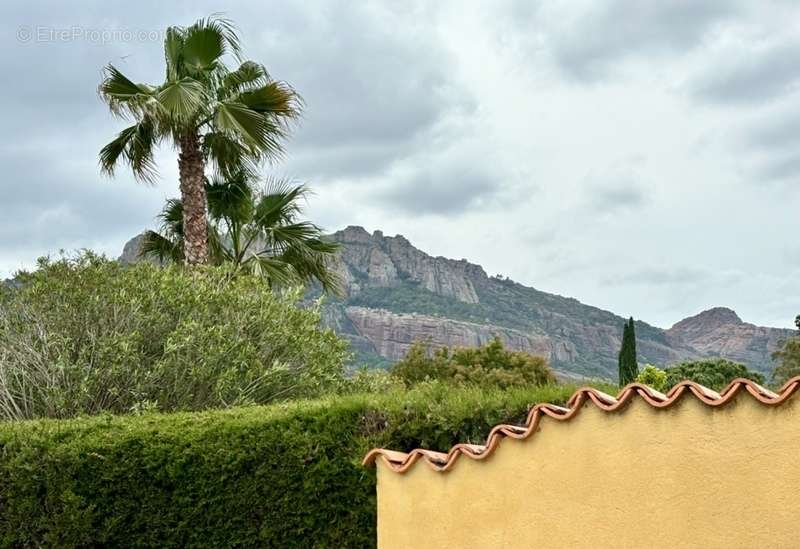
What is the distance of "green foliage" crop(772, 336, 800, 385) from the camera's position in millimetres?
36000

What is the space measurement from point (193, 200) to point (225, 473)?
9268 mm

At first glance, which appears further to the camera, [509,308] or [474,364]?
[509,308]

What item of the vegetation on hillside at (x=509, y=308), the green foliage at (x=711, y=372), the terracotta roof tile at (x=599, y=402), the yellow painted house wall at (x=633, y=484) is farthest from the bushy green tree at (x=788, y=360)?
the vegetation on hillside at (x=509, y=308)

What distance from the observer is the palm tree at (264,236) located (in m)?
16.1

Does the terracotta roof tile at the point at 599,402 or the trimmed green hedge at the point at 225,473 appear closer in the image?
the terracotta roof tile at the point at 599,402

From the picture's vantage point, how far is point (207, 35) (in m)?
15.6

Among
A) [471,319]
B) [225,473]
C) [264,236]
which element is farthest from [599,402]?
[471,319]

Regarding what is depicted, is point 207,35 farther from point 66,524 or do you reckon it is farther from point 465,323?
point 465,323

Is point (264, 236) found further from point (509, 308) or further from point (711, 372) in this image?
point (509, 308)

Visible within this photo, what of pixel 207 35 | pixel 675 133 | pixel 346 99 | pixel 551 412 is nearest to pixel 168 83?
pixel 207 35

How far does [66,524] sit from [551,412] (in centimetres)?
438

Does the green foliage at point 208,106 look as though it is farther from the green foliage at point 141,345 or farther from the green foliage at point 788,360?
the green foliage at point 788,360

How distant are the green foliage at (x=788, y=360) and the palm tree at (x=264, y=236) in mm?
25798

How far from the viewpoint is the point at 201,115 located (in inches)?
612
